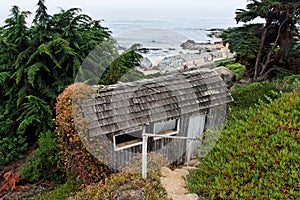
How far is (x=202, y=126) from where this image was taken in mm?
8172

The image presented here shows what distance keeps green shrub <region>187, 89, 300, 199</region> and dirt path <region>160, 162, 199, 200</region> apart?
19 cm

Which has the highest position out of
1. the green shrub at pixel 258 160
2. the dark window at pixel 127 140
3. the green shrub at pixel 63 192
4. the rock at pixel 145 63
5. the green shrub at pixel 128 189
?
the rock at pixel 145 63

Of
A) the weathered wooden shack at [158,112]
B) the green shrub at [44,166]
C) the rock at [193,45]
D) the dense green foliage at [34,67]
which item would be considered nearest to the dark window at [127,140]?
the weathered wooden shack at [158,112]

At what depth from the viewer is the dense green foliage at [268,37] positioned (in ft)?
41.3

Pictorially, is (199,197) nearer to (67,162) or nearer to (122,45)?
(67,162)

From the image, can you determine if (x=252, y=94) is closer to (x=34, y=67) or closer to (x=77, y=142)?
(x=77, y=142)

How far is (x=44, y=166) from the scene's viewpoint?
8383 millimetres

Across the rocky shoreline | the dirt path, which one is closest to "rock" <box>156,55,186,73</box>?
the rocky shoreline

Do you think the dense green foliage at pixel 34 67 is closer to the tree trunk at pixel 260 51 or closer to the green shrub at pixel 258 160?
the green shrub at pixel 258 160

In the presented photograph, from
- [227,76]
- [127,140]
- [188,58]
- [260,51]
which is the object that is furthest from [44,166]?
[188,58]

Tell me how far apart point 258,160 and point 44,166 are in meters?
6.95

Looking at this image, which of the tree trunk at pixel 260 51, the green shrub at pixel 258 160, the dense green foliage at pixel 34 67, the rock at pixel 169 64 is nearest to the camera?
the green shrub at pixel 258 160

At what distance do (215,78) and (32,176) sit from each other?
6.89m

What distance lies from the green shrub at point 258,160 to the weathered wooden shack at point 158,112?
2.13 m
